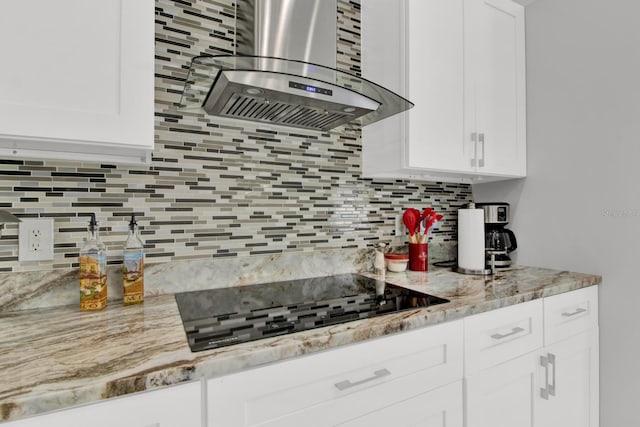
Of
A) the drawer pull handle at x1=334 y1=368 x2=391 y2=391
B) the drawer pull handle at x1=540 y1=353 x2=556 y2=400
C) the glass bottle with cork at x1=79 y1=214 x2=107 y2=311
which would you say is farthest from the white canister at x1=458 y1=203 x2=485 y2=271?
the glass bottle with cork at x1=79 y1=214 x2=107 y2=311

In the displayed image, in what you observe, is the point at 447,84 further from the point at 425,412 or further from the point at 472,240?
the point at 425,412

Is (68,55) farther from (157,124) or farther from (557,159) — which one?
(557,159)

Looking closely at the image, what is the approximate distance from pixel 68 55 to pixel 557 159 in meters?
2.11

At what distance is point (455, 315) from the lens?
1102mm

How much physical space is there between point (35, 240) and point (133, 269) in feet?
0.99

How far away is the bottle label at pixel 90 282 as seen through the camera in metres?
1.04

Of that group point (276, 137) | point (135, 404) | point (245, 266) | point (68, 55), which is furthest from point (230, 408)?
point (276, 137)

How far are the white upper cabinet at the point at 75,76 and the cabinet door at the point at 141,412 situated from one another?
63 cm

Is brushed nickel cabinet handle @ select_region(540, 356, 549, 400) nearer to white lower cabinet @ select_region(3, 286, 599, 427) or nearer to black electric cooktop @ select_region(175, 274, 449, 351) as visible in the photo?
white lower cabinet @ select_region(3, 286, 599, 427)

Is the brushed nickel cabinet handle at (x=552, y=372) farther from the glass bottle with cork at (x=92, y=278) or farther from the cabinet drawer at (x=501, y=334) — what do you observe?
the glass bottle with cork at (x=92, y=278)

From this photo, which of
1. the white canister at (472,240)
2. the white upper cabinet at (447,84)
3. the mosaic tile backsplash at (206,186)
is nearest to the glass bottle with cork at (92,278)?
the mosaic tile backsplash at (206,186)

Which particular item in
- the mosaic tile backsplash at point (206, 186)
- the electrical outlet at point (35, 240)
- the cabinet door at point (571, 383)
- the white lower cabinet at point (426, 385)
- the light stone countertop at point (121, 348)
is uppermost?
the mosaic tile backsplash at point (206, 186)

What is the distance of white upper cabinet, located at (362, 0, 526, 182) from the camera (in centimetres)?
149

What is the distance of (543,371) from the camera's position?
1.38m
